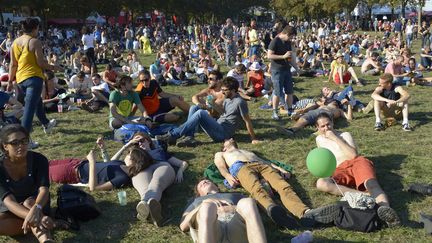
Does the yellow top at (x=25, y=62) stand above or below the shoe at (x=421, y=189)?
above

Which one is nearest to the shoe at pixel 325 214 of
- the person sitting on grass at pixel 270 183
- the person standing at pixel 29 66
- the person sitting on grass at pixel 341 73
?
the person sitting on grass at pixel 270 183

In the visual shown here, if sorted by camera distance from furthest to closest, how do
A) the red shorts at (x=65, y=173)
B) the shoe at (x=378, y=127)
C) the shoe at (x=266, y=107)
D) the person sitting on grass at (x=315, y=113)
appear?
the shoe at (x=266, y=107)
the person sitting on grass at (x=315, y=113)
the shoe at (x=378, y=127)
the red shorts at (x=65, y=173)

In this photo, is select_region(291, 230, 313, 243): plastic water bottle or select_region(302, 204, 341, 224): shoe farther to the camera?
select_region(302, 204, 341, 224): shoe

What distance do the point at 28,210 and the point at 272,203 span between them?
2.30m

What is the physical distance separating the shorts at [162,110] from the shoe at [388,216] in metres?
5.36

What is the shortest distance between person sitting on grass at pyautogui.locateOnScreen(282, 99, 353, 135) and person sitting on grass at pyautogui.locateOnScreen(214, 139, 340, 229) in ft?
8.11

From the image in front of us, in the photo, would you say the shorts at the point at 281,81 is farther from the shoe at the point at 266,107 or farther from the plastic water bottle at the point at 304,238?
the plastic water bottle at the point at 304,238

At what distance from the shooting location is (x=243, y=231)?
3.95m

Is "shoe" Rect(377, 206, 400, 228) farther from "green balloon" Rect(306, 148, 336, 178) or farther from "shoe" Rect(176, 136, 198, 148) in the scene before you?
"shoe" Rect(176, 136, 198, 148)

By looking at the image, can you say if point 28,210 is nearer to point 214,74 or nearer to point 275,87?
point 214,74

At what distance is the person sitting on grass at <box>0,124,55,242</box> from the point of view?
4.14 meters

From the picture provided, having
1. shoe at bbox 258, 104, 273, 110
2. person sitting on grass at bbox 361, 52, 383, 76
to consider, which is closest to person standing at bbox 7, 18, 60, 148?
shoe at bbox 258, 104, 273, 110

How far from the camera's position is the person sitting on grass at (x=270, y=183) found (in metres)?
4.49

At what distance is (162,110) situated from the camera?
9.19 m
